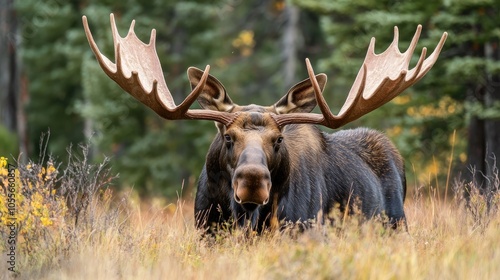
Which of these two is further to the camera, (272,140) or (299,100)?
(299,100)

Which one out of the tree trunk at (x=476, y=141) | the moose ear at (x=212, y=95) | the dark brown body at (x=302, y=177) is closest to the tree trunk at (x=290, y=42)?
the tree trunk at (x=476, y=141)

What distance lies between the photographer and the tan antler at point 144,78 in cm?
762

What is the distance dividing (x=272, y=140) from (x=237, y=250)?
1223 millimetres

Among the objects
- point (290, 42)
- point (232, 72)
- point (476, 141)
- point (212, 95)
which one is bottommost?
point (476, 141)

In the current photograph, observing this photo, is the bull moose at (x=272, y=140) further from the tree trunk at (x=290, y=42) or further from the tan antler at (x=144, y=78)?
the tree trunk at (x=290, y=42)

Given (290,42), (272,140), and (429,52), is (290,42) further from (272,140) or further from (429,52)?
(272,140)

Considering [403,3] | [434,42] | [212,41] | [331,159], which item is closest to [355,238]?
[331,159]

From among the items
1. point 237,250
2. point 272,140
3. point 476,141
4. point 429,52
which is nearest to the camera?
point 237,250

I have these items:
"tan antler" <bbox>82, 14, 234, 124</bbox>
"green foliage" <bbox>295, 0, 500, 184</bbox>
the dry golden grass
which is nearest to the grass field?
the dry golden grass

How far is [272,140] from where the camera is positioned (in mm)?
7605

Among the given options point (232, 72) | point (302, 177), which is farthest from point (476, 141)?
point (232, 72)

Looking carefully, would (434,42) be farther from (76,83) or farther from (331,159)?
(76,83)

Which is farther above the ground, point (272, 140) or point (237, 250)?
point (272, 140)

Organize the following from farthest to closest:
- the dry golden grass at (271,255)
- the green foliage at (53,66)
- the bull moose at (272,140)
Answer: the green foliage at (53,66)
the bull moose at (272,140)
the dry golden grass at (271,255)
